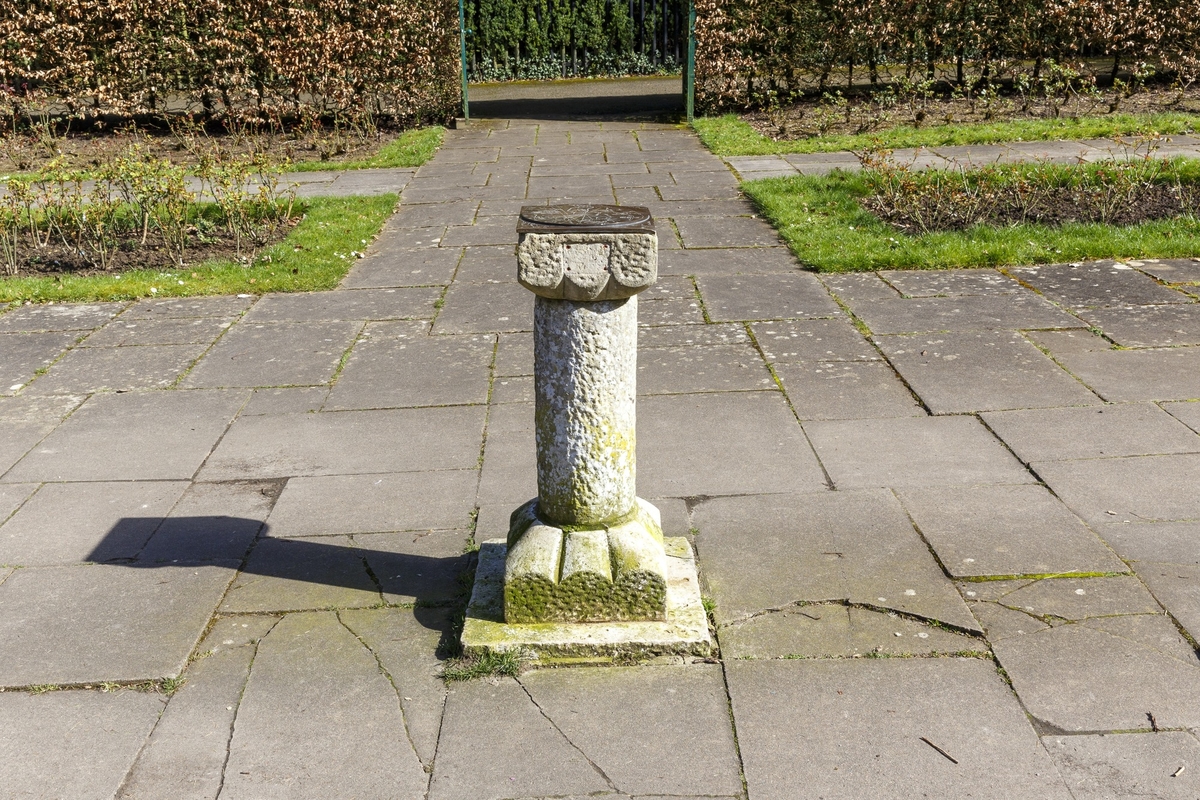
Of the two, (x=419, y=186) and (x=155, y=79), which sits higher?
(x=155, y=79)

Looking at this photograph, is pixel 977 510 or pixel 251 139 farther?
pixel 251 139

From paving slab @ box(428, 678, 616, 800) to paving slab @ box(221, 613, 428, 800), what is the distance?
0.09 metres

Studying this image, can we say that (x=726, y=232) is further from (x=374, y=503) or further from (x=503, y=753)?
(x=503, y=753)

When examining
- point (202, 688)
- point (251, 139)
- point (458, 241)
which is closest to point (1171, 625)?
point (202, 688)

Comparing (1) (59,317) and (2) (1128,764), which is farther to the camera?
(1) (59,317)

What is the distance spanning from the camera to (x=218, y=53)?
11789 millimetres

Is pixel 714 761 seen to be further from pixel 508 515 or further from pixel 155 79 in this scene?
pixel 155 79

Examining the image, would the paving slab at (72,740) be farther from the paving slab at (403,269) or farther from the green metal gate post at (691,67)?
the green metal gate post at (691,67)

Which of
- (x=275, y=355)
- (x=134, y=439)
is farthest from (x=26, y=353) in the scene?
(x=134, y=439)

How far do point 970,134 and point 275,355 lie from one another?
301 inches

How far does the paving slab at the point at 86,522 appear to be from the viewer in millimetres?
3631

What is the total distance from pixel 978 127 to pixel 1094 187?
323cm

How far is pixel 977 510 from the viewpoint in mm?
3709

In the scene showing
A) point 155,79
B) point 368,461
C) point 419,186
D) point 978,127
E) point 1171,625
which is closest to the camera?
point 1171,625
